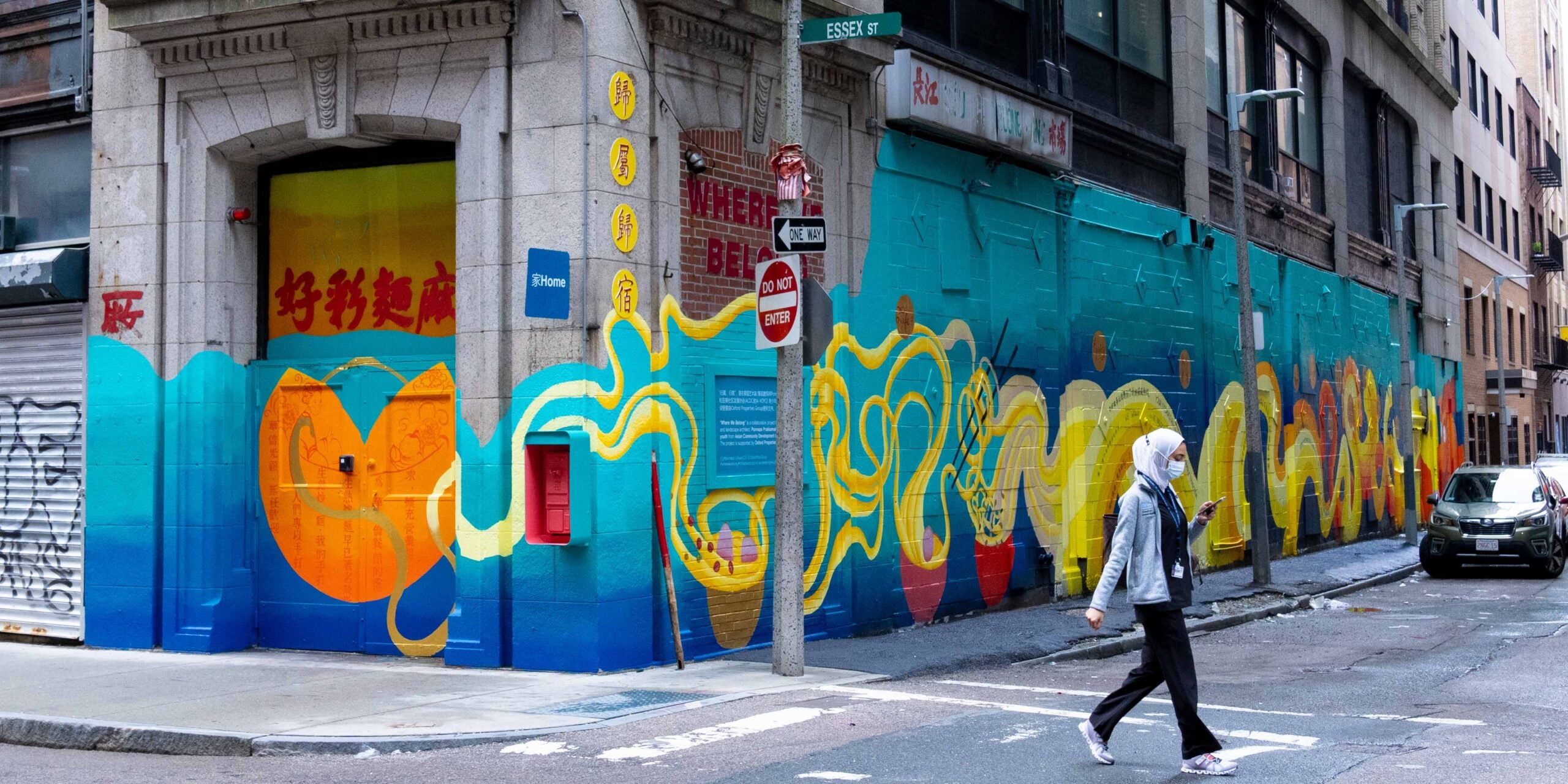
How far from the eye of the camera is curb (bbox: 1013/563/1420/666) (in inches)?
537

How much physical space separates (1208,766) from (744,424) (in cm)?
597

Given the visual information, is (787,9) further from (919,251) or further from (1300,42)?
(1300,42)

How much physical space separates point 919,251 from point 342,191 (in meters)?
5.82

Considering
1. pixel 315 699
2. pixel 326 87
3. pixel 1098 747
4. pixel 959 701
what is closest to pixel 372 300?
pixel 326 87

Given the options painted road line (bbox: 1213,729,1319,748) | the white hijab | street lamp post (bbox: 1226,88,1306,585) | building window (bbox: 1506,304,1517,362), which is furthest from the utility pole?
building window (bbox: 1506,304,1517,362)

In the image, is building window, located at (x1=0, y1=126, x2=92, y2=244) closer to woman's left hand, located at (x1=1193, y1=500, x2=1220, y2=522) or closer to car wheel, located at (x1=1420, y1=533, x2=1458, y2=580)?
woman's left hand, located at (x1=1193, y1=500, x2=1220, y2=522)

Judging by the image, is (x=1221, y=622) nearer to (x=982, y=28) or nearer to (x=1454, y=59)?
(x=982, y=28)

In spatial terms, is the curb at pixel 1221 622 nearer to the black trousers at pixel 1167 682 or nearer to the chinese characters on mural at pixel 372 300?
the black trousers at pixel 1167 682

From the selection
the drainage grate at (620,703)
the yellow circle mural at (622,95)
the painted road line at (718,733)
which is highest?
the yellow circle mural at (622,95)

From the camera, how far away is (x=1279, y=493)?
83.6ft

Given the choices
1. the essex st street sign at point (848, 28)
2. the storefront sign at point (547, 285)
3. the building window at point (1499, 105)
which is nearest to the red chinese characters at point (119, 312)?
the storefront sign at point (547, 285)

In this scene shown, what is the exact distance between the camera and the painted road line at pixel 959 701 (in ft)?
32.8

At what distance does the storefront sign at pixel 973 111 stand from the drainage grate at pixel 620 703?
6756 mm

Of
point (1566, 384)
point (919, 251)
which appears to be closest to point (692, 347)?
point (919, 251)
